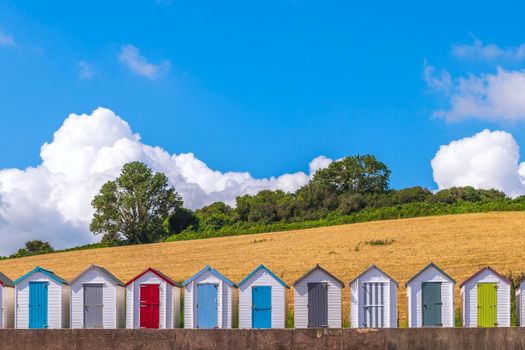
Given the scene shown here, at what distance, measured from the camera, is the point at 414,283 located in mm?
31500

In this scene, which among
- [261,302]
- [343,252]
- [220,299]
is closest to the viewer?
[261,302]

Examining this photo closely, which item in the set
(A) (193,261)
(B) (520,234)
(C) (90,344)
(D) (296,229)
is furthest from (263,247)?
(C) (90,344)

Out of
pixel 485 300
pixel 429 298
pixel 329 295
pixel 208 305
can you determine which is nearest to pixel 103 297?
pixel 208 305

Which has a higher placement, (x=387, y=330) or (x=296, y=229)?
(x=296, y=229)

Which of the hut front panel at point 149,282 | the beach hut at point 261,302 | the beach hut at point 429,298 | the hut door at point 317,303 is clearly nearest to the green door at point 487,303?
the beach hut at point 429,298

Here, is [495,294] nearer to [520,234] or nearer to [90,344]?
[90,344]

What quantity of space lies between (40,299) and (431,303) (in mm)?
13943

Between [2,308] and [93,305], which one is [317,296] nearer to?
[93,305]

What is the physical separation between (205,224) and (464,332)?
74.0m

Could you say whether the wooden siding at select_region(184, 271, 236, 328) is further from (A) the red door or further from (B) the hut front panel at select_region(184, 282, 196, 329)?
(A) the red door

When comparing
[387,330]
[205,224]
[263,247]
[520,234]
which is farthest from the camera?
[205,224]

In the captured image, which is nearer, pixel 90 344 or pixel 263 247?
pixel 90 344

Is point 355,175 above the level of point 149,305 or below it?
above

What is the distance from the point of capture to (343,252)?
187 feet
